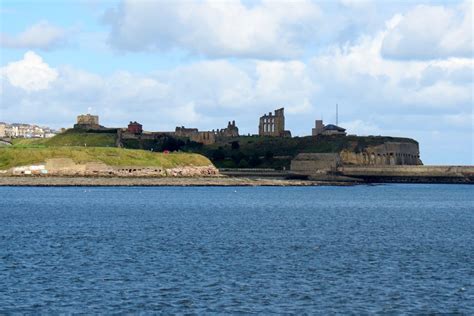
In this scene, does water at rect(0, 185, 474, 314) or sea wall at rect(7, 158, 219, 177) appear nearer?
water at rect(0, 185, 474, 314)

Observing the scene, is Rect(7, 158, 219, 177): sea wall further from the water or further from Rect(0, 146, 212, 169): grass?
the water

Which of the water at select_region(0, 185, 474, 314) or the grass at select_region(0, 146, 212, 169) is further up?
the grass at select_region(0, 146, 212, 169)

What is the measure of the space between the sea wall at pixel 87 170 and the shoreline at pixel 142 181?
2.11 m

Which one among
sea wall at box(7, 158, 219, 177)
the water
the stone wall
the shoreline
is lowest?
the water

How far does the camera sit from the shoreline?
144 meters

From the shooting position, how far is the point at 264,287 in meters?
37.6

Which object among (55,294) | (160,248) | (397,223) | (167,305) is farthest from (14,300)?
(397,223)

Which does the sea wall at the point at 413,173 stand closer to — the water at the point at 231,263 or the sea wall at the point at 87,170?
the sea wall at the point at 87,170

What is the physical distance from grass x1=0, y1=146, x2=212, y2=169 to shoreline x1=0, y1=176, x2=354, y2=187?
4137 mm

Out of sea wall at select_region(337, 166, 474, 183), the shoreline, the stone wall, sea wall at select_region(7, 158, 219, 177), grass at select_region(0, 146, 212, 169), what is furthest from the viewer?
the stone wall

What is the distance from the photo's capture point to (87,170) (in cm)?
15588

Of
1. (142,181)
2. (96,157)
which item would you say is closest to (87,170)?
(96,157)

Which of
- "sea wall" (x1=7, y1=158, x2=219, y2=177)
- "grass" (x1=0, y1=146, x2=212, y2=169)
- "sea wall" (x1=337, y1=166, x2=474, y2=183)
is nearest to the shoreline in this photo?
"sea wall" (x1=7, y1=158, x2=219, y2=177)

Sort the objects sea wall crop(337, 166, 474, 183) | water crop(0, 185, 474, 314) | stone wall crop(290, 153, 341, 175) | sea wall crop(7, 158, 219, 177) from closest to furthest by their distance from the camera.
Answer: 1. water crop(0, 185, 474, 314)
2. sea wall crop(7, 158, 219, 177)
3. sea wall crop(337, 166, 474, 183)
4. stone wall crop(290, 153, 341, 175)
